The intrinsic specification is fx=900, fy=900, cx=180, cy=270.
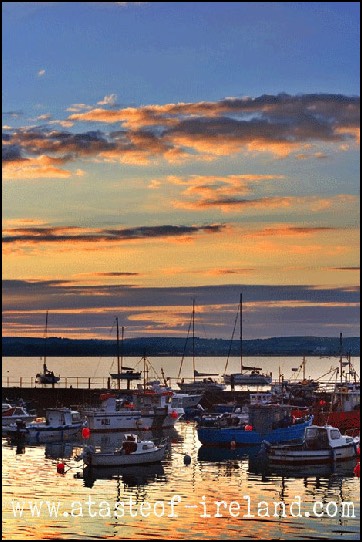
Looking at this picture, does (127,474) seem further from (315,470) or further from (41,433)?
(41,433)

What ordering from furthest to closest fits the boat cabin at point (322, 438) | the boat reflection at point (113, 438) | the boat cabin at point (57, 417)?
the boat cabin at point (57, 417), the boat reflection at point (113, 438), the boat cabin at point (322, 438)

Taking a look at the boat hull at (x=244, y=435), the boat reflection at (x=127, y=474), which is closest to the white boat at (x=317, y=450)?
the boat reflection at (x=127, y=474)

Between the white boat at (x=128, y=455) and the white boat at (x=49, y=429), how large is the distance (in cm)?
1857

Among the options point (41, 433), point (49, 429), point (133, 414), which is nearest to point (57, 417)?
point (49, 429)

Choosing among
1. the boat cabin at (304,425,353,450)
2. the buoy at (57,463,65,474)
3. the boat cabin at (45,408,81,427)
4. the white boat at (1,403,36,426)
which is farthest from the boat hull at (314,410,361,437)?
the white boat at (1,403,36,426)

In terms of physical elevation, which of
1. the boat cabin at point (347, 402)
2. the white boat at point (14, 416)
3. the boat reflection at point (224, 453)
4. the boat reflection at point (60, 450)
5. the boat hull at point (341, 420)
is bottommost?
the boat reflection at point (60, 450)

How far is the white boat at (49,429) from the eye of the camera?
227 ft

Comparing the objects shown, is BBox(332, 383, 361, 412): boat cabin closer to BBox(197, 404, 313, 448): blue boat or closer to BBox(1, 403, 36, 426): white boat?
BBox(197, 404, 313, 448): blue boat

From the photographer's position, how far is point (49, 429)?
69.8 meters

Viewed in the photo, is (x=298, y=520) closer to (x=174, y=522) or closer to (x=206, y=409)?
(x=174, y=522)

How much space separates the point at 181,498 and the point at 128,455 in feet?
31.0

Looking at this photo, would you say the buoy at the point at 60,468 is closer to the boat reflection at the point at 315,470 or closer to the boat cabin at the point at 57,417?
the boat reflection at the point at 315,470

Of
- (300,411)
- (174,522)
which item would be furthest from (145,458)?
(300,411)

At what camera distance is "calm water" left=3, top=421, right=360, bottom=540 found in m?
34.5
